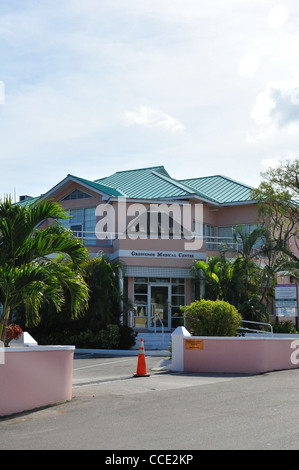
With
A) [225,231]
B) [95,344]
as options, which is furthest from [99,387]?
[225,231]

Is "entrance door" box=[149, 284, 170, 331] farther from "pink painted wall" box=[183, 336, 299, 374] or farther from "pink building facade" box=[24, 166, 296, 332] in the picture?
"pink painted wall" box=[183, 336, 299, 374]

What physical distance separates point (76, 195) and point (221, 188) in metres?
9.78

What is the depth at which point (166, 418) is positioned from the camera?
29.7 feet

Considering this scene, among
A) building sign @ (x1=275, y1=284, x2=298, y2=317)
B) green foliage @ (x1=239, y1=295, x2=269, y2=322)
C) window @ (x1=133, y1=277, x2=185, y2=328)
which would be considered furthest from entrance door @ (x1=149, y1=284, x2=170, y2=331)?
building sign @ (x1=275, y1=284, x2=298, y2=317)

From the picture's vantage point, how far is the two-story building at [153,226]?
3016cm

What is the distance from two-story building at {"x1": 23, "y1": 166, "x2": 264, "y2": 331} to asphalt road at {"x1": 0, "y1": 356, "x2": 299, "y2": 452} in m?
15.8

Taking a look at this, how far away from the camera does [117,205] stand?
108 ft

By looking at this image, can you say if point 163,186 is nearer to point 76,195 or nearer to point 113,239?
point 76,195

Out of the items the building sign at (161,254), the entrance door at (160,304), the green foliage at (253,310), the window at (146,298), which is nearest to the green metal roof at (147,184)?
the building sign at (161,254)

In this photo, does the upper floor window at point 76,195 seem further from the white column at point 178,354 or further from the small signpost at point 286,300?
the white column at point 178,354

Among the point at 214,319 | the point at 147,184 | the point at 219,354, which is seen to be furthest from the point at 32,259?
the point at 147,184

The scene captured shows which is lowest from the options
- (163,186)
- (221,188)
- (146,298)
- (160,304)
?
(160,304)

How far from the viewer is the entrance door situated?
30969mm

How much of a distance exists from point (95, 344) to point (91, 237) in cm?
909
